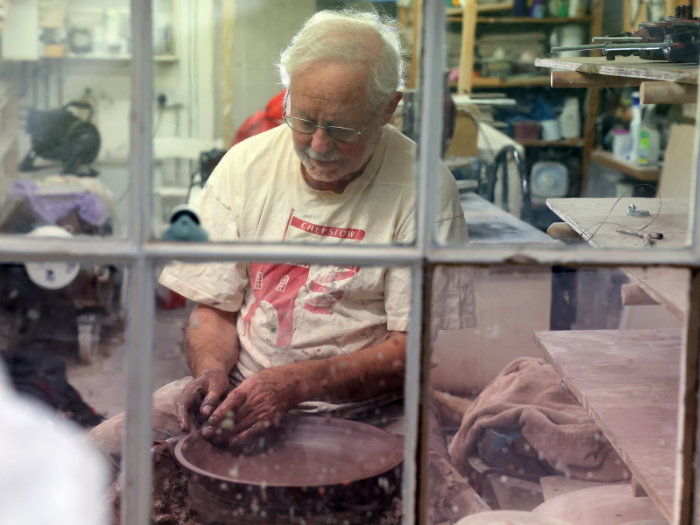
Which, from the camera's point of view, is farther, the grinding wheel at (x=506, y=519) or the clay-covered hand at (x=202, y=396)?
the clay-covered hand at (x=202, y=396)

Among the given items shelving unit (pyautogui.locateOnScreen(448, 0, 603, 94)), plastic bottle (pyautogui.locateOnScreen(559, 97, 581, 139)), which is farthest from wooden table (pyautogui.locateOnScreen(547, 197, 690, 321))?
plastic bottle (pyautogui.locateOnScreen(559, 97, 581, 139))

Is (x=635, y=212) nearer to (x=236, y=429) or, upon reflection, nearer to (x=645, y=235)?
(x=645, y=235)

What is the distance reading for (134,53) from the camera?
0.64 metres

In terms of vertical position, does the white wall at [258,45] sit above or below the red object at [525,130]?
above

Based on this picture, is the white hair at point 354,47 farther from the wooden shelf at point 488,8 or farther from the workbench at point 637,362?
the wooden shelf at point 488,8

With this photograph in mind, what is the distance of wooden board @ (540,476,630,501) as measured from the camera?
→ 1013 mm

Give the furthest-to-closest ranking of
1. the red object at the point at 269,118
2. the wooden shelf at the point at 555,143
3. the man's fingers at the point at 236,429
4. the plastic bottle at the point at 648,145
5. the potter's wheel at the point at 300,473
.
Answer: the wooden shelf at the point at 555,143 < the plastic bottle at the point at 648,145 < the red object at the point at 269,118 < the man's fingers at the point at 236,429 < the potter's wheel at the point at 300,473

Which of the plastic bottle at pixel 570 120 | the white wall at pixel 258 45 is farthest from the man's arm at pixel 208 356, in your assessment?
the plastic bottle at pixel 570 120

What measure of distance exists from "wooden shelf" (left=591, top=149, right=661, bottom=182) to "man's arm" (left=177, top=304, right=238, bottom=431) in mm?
3113

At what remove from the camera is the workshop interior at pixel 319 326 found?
697 millimetres

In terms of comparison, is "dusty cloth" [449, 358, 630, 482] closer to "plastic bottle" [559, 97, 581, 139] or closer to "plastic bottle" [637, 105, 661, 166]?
"plastic bottle" [637, 105, 661, 166]

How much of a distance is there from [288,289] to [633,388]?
2.12ft

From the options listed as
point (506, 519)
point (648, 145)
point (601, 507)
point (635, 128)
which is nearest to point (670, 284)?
point (506, 519)

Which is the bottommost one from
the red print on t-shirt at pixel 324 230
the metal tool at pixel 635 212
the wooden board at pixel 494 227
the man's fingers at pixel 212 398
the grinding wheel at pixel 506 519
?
the man's fingers at pixel 212 398
